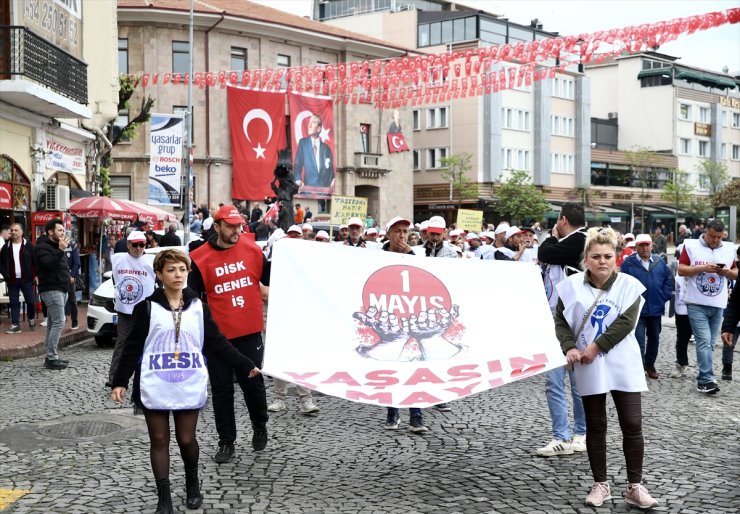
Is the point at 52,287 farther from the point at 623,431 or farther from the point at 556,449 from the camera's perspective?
the point at 623,431

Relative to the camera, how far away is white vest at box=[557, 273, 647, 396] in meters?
6.17

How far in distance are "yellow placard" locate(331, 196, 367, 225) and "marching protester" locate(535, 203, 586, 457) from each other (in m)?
13.6

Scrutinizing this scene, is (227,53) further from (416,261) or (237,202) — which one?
(416,261)

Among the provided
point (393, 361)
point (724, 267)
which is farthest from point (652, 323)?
point (393, 361)

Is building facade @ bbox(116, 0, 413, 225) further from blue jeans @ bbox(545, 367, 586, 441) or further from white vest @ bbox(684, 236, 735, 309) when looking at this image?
blue jeans @ bbox(545, 367, 586, 441)

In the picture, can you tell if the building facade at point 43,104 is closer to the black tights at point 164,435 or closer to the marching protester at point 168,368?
the marching protester at point 168,368

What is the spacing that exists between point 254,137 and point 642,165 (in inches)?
1477

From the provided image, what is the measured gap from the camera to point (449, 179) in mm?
62844

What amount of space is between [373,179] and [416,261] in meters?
49.0

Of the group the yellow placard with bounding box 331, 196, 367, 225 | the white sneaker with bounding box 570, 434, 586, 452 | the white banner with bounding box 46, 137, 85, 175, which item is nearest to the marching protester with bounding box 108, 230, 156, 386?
the white sneaker with bounding box 570, 434, 586, 452

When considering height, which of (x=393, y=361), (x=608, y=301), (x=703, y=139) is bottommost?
(x=393, y=361)

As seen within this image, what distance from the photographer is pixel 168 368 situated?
232 inches

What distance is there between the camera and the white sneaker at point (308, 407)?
930cm

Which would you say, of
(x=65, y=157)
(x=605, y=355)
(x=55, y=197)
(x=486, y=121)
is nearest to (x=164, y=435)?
(x=605, y=355)
